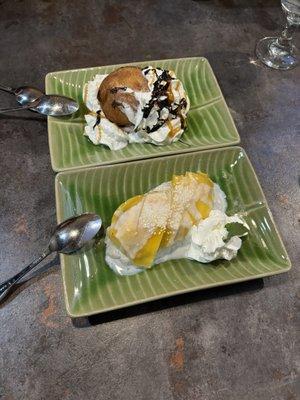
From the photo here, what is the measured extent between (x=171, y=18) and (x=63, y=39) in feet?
1.88

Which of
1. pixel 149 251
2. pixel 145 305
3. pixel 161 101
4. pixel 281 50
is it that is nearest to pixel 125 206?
pixel 149 251

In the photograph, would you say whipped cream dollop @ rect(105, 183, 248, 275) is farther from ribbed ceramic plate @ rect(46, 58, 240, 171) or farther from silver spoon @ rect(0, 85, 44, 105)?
silver spoon @ rect(0, 85, 44, 105)

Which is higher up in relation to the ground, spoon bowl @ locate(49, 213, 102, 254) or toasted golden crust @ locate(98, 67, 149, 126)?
toasted golden crust @ locate(98, 67, 149, 126)

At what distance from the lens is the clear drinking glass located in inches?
79.8

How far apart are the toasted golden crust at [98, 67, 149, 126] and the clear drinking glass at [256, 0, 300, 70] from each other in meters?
0.75

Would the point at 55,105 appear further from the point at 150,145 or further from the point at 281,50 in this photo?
the point at 281,50

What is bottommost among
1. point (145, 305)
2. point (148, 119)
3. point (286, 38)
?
point (145, 305)

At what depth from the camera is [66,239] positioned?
4.24 ft

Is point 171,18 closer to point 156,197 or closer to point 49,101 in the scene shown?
point 49,101

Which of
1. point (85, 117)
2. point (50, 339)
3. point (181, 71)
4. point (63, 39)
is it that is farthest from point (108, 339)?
point (63, 39)

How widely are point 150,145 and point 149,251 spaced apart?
0.49 meters

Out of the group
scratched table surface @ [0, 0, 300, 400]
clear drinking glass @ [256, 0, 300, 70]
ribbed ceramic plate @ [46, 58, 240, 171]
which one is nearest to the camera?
scratched table surface @ [0, 0, 300, 400]

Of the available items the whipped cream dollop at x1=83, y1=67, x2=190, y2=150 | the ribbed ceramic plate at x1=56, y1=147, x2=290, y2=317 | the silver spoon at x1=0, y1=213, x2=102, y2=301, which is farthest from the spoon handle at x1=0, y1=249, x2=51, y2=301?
the whipped cream dollop at x1=83, y1=67, x2=190, y2=150

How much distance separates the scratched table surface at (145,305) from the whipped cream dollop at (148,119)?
24 cm
